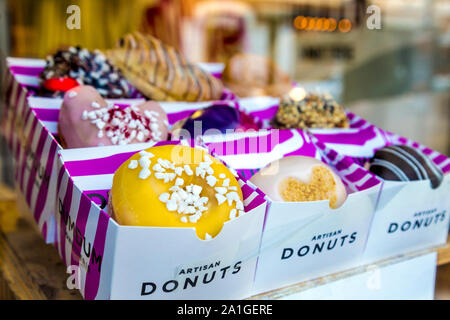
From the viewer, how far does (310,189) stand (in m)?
1.06

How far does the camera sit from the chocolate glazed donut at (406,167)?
1.23 metres

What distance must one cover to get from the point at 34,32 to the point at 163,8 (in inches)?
40.4

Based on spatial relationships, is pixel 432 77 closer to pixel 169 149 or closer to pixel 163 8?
pixel 163 8

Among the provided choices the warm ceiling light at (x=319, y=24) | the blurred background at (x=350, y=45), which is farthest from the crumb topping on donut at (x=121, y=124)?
the warm ceiling light at (x=319, y=24)

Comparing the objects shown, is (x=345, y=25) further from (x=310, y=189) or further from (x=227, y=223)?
(x=227, y=223)

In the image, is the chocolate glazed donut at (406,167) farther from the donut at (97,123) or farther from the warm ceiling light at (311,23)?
the warm ceiling light at (311,23)

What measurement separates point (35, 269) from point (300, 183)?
0.74m

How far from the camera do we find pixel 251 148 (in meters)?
1.20

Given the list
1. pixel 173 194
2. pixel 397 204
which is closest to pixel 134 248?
pixel 173 194

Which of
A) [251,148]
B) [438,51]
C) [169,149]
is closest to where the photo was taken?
[169,149]

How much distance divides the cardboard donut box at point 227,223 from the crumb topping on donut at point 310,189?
41 mm

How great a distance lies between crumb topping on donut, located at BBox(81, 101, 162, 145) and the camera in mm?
1110

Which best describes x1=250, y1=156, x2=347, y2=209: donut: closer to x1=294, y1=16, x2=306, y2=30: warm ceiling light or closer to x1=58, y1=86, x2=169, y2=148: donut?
x1=58, y1=86, x2=169, y2=148: donut
